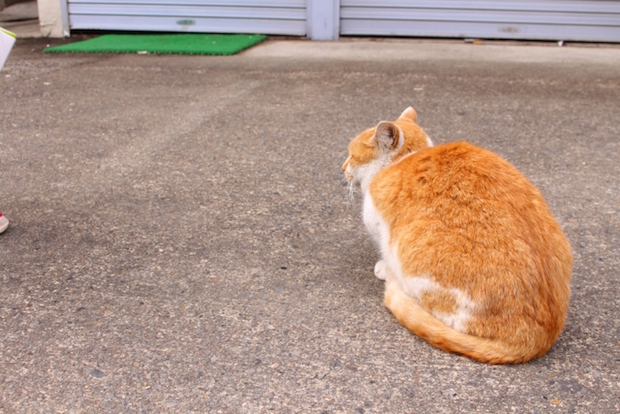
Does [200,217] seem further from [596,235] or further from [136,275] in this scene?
[596,235]

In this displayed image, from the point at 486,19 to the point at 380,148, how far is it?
614 centimetres

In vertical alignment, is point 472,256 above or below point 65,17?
below

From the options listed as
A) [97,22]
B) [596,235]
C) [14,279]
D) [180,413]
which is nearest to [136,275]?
[14,279]

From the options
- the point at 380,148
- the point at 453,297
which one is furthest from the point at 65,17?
the point at 453,297

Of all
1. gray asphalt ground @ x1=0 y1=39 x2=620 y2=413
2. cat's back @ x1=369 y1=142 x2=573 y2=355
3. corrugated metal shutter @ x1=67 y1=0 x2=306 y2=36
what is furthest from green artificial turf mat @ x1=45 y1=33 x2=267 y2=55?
cat's back @ x1=369 y1=142 x2=573 y2=355

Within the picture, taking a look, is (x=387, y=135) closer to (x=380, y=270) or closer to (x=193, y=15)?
(x=380, y=270)

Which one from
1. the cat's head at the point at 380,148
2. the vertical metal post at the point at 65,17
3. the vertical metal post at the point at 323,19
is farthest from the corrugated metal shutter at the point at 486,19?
the cat's head at the point at 380,148

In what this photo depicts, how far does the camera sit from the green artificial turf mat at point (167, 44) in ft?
26.4

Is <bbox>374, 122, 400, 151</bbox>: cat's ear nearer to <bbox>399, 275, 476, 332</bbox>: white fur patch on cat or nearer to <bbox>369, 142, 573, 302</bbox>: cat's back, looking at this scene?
<bbox>369, 142, 573, 302</bbox>: cat's back

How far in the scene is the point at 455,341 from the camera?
2521 mm

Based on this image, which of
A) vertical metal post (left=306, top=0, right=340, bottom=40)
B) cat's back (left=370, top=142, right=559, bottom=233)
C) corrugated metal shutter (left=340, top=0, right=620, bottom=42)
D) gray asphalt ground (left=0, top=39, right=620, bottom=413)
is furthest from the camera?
vertical metal post (left=306, top=0, right=340, bottom=40)

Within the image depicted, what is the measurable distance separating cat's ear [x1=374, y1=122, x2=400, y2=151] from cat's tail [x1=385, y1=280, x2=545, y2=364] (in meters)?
0.72

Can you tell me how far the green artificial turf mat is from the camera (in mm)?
8047

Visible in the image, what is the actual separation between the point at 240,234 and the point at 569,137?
3012mm
